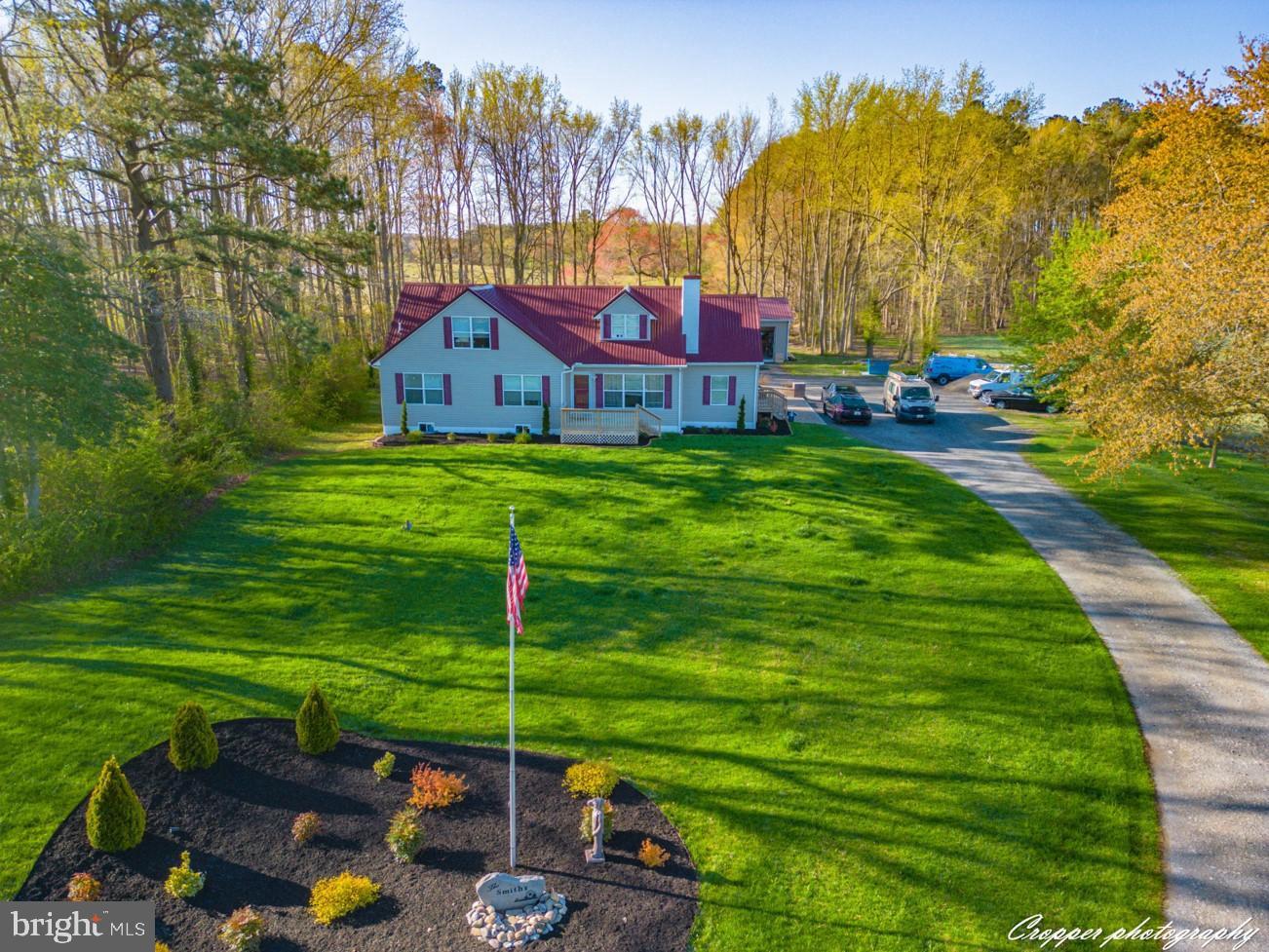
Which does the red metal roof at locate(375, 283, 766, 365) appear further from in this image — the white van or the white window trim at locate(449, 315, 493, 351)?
the white van

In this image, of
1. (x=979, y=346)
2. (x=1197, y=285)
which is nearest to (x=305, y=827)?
(x=1197, y=285)

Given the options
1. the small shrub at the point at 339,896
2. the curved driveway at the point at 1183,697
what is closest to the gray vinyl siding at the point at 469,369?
the curved driveway at the point at 1183,697

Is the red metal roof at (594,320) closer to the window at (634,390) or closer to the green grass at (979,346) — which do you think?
the window at (634,390)

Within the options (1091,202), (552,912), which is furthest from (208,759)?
(1091,202)

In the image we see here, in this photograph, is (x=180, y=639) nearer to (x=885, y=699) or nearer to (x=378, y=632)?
(x=378, y=632)

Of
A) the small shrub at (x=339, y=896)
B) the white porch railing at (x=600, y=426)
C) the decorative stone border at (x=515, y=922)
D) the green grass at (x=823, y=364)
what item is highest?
the green grass at (x=823, y=364)

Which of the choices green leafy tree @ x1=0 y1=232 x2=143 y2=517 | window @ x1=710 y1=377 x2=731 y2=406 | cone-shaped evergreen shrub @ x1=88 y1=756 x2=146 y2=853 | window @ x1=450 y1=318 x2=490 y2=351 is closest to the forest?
green leafy tree @ x1=0 y1=232 x2=143 y2=517
